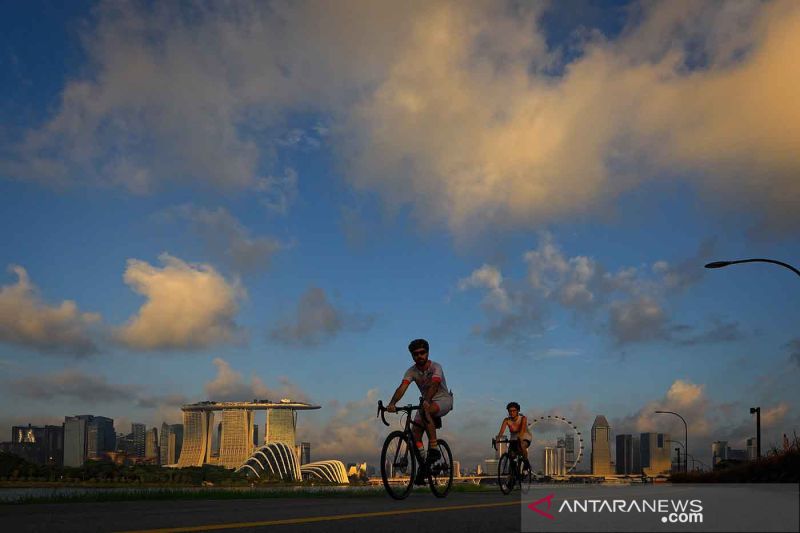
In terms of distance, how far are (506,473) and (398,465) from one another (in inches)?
247

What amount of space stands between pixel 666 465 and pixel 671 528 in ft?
315

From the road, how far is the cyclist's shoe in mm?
1514

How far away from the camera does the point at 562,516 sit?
608cm

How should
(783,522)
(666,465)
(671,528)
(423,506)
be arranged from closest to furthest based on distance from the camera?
(783,522), (671,528), (423,506), (666,465)

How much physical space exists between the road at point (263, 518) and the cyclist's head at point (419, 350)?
6.51 ft

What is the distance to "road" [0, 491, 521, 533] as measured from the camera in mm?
7074

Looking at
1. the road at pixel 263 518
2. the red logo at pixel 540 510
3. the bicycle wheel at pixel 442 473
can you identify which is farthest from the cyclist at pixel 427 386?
the red logo at pixel 540 510

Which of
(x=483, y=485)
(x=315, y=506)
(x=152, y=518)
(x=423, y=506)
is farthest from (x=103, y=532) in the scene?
(x=483, y=485)

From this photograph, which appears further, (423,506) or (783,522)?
(423,506)

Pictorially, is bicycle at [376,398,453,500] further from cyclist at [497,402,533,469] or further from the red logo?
cyclist at [497,402,533,469]

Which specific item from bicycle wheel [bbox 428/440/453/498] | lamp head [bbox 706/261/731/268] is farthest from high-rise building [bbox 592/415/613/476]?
bicycle wheel [bbox 428/440/453/498]

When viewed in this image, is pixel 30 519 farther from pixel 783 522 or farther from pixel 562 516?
pixel 783 522

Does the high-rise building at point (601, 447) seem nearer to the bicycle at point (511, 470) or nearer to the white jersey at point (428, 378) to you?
the bicycle at point (511, 470)

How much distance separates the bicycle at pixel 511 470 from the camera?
16891 millimetres
